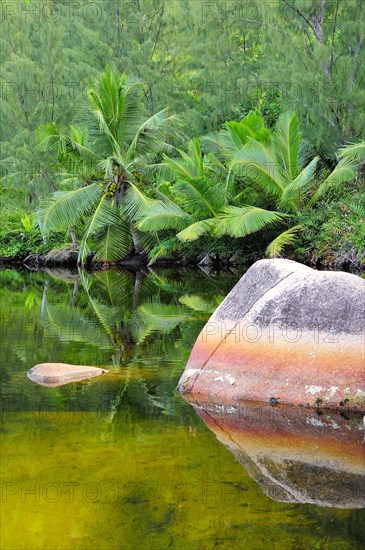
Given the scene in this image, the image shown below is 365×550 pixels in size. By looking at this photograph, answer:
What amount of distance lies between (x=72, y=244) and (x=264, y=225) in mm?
8606

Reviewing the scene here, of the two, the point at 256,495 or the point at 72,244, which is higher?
the point at 256,495

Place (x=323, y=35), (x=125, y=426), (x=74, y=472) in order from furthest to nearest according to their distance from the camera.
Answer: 1. (x=323, y=35)
2. (x=125, y=426)
3. (x=74, y=472)

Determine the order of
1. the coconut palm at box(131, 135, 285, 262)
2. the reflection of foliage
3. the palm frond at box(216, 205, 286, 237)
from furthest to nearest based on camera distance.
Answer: the coconut palm at box(131, 135, 285, 262) → the palm frond at box(216, 205, 286, 237) → the reflection of foliage

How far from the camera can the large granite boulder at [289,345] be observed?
209 inches

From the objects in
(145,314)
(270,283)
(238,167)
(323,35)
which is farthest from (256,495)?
(323,35)

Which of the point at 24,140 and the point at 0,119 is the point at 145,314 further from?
the point at 0,119

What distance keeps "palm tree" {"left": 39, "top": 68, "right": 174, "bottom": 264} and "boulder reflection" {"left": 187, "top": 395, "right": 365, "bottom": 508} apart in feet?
50.7

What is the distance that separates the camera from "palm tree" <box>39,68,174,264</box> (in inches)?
801

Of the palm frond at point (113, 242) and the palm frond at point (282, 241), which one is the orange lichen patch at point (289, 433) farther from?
the palm frond at point (113, 242)

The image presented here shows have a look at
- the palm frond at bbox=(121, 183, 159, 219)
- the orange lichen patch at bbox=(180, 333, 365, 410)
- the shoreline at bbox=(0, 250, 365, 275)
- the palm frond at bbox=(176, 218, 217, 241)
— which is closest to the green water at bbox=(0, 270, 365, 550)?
the orange lichen patch at bbox=(180, 333, 365, 410)

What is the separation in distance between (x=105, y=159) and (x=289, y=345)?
53.1 ft

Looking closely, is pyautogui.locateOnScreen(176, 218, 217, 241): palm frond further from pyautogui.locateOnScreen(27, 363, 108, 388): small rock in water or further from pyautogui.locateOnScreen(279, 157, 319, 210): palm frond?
pyautogui.locateOnScreen(27, 363, 108, 388): small rock in water

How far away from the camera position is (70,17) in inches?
1284

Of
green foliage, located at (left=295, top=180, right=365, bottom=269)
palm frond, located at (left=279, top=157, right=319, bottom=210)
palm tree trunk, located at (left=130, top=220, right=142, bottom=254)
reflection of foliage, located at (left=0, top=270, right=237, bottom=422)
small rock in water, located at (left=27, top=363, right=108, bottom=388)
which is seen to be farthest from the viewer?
palm tree trunk, located at (left=130, top=220, right=142, bottom=254)
